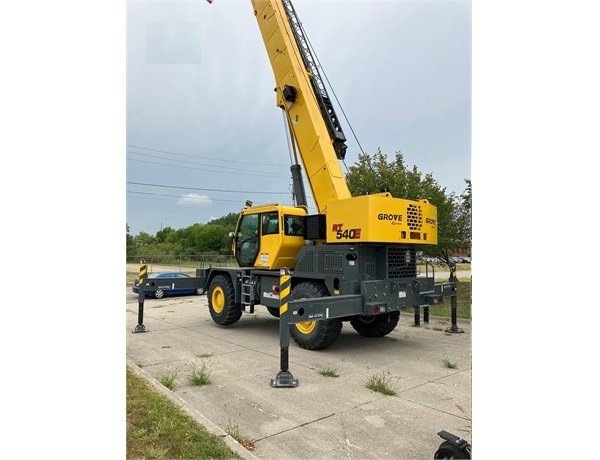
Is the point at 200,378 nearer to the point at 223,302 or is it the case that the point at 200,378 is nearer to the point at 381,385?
the point at 381,385

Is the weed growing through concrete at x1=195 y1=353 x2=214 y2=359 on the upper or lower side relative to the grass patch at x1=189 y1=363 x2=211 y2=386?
lower

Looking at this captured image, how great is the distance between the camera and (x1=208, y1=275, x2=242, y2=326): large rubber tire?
8.27 m

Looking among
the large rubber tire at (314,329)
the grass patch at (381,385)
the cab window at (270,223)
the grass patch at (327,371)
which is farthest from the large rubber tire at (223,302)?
the grass patch at (381,385)

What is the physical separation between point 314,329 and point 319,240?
5.86ft

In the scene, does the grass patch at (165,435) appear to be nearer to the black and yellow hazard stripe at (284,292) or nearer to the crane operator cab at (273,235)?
the black and yellow hazard stripe at (284,292)

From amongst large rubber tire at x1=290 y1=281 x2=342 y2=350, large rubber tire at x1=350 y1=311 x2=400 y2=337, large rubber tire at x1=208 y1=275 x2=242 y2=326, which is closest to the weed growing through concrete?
large rubber tire at x1=290 y1=281 x2=342 y2=350

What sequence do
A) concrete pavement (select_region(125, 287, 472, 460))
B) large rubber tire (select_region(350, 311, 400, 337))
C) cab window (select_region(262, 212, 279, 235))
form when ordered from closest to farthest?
1. concrete pavement (select_region(125, 287, 472, 460))
2. large rubber tire (select_region(350, 311, 400, 337))
3. cab window (select_region(262, 212, 279, 235))

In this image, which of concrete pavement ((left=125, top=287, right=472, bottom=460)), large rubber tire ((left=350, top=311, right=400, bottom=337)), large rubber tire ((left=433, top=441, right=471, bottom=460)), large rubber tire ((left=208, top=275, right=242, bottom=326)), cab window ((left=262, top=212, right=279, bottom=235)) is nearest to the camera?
large rubber tire ((left=433, top=441, right=471, bottom=460))

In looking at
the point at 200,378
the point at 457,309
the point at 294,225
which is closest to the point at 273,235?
the point at 294,225

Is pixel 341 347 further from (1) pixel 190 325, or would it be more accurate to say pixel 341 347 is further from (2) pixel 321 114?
(2) pixel 321 114

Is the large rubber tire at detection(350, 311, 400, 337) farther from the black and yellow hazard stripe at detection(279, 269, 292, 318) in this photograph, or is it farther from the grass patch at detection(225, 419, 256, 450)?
the grass patch at detection(225, 419, 256, 450)

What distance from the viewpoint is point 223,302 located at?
8.45 m

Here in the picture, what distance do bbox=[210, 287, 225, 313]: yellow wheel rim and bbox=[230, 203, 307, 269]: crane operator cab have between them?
0.91 m
